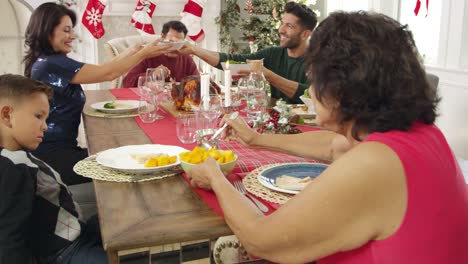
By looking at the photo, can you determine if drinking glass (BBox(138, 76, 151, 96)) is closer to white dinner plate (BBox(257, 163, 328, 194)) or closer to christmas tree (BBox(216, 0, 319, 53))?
white dinner plate (BBox(257, 163, 328, 194))

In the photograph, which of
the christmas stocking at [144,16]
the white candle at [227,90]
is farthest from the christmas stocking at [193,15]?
the white candle at [227,90]

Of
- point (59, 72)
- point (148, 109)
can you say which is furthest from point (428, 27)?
point (59, 72)

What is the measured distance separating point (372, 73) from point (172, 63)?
3.24m

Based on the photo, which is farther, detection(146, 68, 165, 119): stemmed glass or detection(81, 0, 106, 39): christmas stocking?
detection(81, 0, 106, 39): christmas stocking

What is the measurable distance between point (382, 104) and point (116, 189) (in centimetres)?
75

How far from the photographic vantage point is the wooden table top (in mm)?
1008

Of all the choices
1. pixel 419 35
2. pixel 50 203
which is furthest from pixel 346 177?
pixel 419 35

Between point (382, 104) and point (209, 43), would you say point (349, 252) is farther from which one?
point (209, 43)

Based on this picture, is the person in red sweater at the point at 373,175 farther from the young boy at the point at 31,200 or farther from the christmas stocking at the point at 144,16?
the christmas stocking at the point at 144,16

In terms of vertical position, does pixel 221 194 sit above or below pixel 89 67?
below

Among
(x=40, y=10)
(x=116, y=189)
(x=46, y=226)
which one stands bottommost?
(x=46, y=226)

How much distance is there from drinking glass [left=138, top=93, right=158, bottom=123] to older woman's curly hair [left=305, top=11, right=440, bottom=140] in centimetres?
141

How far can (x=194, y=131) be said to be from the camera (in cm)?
176

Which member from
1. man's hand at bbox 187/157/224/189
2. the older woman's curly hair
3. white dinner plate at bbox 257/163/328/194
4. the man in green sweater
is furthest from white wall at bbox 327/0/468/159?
the older woman's curly hair
